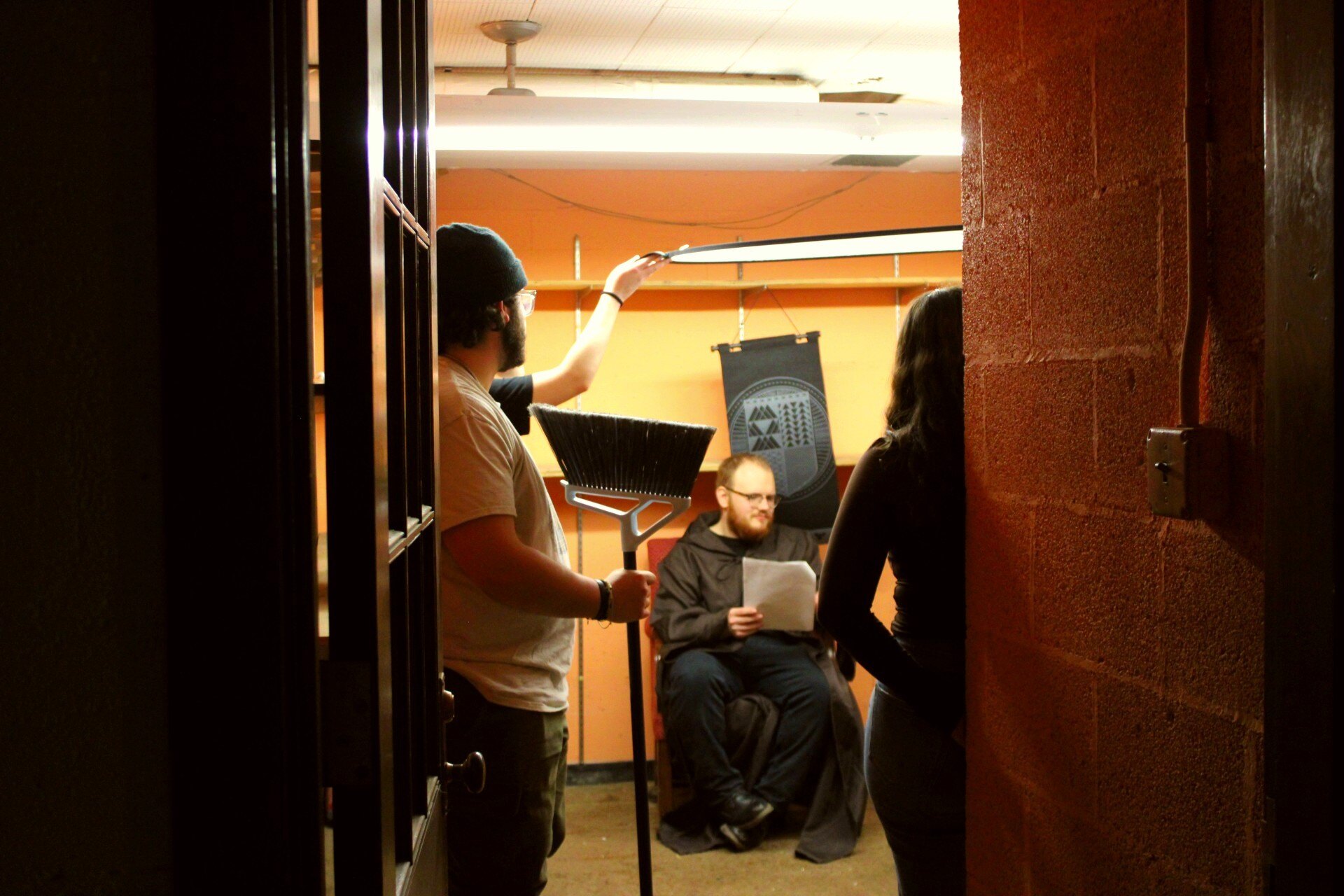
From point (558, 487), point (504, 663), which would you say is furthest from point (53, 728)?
point (558, 487)

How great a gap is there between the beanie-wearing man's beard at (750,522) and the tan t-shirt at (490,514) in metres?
1.96

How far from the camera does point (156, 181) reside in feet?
2.27

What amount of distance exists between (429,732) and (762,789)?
227 centimetres

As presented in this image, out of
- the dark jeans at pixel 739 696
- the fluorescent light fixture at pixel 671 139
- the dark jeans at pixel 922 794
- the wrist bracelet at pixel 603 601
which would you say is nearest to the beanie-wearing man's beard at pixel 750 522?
the dark jeans at pixel 739 696

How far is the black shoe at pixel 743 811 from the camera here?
10.8 ft

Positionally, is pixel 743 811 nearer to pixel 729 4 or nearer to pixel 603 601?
pixel 603 601

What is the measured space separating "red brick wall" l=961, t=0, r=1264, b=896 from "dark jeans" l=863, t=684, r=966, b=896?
0.17ft

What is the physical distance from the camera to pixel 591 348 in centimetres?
267

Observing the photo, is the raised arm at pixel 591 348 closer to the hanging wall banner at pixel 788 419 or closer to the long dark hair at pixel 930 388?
the long dark hair at pixel 930 388

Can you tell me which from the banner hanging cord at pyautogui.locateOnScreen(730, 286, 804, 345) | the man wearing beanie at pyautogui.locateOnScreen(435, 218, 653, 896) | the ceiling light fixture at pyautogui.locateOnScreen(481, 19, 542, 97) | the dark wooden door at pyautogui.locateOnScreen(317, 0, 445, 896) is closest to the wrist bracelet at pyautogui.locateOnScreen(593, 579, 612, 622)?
the man wearing beanie at pyautogui.locateOnScreen(435, 218, 653, 896)

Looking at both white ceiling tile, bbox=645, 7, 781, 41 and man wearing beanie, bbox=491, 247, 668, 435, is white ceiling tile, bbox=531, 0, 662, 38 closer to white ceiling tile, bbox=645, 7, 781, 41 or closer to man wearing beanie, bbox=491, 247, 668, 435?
white ceiling tile, bbox=645, 7, 781, 41

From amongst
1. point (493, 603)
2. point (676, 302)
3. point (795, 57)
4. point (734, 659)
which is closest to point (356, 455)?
point (493, 603)

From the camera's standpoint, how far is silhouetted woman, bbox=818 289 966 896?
153 cm

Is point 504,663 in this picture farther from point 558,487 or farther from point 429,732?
point 558,487
